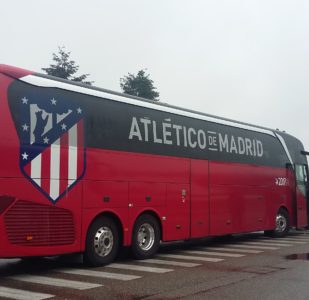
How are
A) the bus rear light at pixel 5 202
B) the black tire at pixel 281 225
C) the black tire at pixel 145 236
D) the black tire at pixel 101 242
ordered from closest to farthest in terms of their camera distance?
the bus rear light at pixel 5 202 < the black tire at pixel 101 242 < the black tire at pixel 145 236 < the black tire at pixel 281 225

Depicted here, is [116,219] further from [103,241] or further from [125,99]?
[125,99]

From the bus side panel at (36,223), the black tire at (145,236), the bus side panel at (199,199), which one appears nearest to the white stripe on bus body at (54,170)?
the bus side panel at (36,223)

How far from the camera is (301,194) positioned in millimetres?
19453

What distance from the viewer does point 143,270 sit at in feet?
33.1

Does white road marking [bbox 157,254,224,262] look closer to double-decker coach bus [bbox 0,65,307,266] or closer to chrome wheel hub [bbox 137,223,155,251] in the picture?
double-decker coach bus [bbox 0,65,307,266]

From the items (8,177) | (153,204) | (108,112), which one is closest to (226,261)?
(153,204)

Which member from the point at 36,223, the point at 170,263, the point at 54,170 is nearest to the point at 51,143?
the point at 54,170

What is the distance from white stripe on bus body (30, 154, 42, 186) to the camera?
9.13 meters

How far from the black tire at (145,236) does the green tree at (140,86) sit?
120 ft

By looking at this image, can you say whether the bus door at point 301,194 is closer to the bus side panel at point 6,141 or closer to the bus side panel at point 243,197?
the bus side panel at point 243,197

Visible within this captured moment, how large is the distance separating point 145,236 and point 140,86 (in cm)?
3735

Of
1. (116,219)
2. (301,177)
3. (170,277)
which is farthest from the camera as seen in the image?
(301,177)

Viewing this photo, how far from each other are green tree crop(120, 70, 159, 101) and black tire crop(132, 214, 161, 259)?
36.7 meters

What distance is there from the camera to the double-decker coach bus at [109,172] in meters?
9.02
